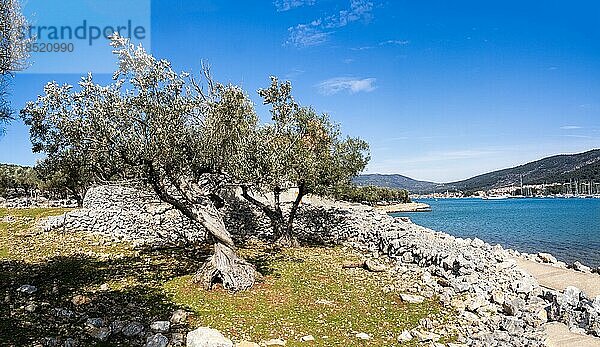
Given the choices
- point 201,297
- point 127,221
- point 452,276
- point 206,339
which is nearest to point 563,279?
point 452,276

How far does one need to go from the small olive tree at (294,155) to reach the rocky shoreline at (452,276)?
12.1ft

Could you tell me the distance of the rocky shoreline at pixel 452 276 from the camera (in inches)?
439

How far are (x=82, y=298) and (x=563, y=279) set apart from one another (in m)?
19.1

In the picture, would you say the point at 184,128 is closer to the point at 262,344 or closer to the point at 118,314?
the point at 118,314

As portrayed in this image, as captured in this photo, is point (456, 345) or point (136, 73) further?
point (136, 73)

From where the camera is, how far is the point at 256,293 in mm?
14406

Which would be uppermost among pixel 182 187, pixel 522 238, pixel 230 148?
pixel 230 148

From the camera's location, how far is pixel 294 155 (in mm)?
19359

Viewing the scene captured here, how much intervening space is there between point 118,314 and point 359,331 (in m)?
6.46

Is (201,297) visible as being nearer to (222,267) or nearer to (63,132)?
(222,267)

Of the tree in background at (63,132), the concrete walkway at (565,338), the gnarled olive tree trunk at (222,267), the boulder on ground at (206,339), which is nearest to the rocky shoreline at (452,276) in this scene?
the concrete walkway at (565,338)

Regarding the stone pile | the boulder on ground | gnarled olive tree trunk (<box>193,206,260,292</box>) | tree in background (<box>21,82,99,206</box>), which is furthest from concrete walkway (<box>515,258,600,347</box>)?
the stone pile

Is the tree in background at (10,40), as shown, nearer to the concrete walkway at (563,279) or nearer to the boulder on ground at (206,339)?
the boulder on ground at (206,339)

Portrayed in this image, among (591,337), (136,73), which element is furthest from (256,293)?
(591,337)
